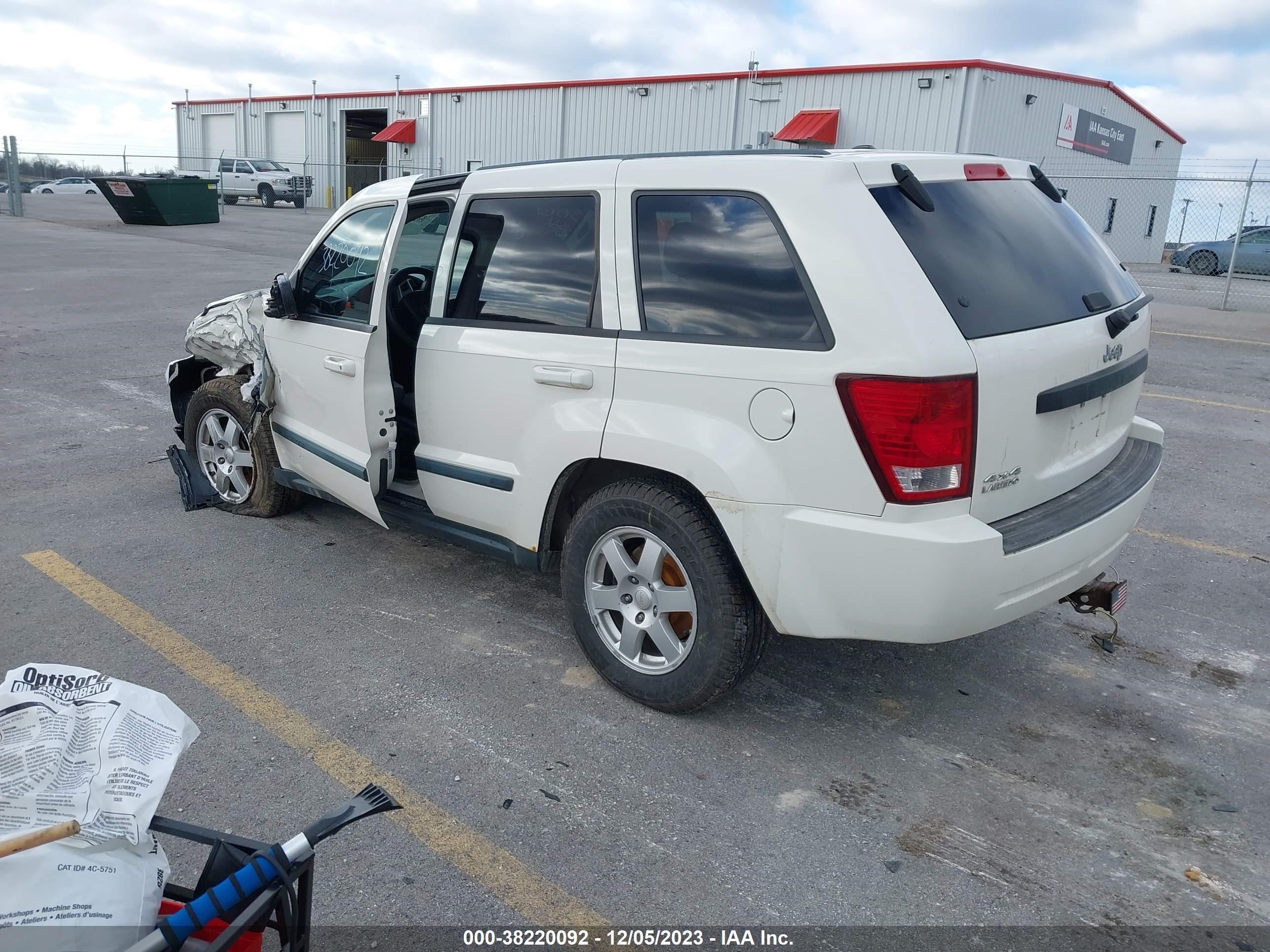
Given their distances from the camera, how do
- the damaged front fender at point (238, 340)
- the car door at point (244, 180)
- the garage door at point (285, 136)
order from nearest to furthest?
the damaged front fender at point (238, 340) < the car door at point (244, 180) < the garage door at point (285, 136)

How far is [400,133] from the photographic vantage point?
40281 mm

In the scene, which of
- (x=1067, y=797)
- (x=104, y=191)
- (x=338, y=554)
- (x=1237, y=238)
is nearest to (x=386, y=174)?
(x=104, y=191)

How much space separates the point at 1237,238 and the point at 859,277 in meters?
16.1

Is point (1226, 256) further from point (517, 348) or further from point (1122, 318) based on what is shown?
point (517, 348)

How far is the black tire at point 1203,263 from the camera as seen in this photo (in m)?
26.8

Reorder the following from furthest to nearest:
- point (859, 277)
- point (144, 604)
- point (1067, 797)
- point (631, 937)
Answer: point (144, 604), point (1067, 797), point (859, 277), point (631, 937)

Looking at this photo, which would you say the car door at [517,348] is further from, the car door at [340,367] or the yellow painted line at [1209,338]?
the yellow painted line at [1209,338]

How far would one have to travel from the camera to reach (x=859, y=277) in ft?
9.96

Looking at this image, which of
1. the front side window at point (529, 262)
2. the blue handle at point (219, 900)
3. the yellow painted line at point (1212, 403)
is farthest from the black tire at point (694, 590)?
the yellow painted line at point (1212, 403)

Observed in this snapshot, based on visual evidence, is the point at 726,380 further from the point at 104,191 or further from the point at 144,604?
the point at 104,191

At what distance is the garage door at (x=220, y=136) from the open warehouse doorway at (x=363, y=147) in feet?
23.3

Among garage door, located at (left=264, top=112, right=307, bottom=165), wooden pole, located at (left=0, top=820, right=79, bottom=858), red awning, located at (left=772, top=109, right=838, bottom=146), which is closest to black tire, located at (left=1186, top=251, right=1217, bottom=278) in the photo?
red awning, located at (left=772, top=109, right=838, bottom=146)

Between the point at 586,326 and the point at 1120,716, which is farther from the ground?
the point at 586,326

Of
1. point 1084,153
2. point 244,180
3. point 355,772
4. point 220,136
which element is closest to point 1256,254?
point 1084,153
